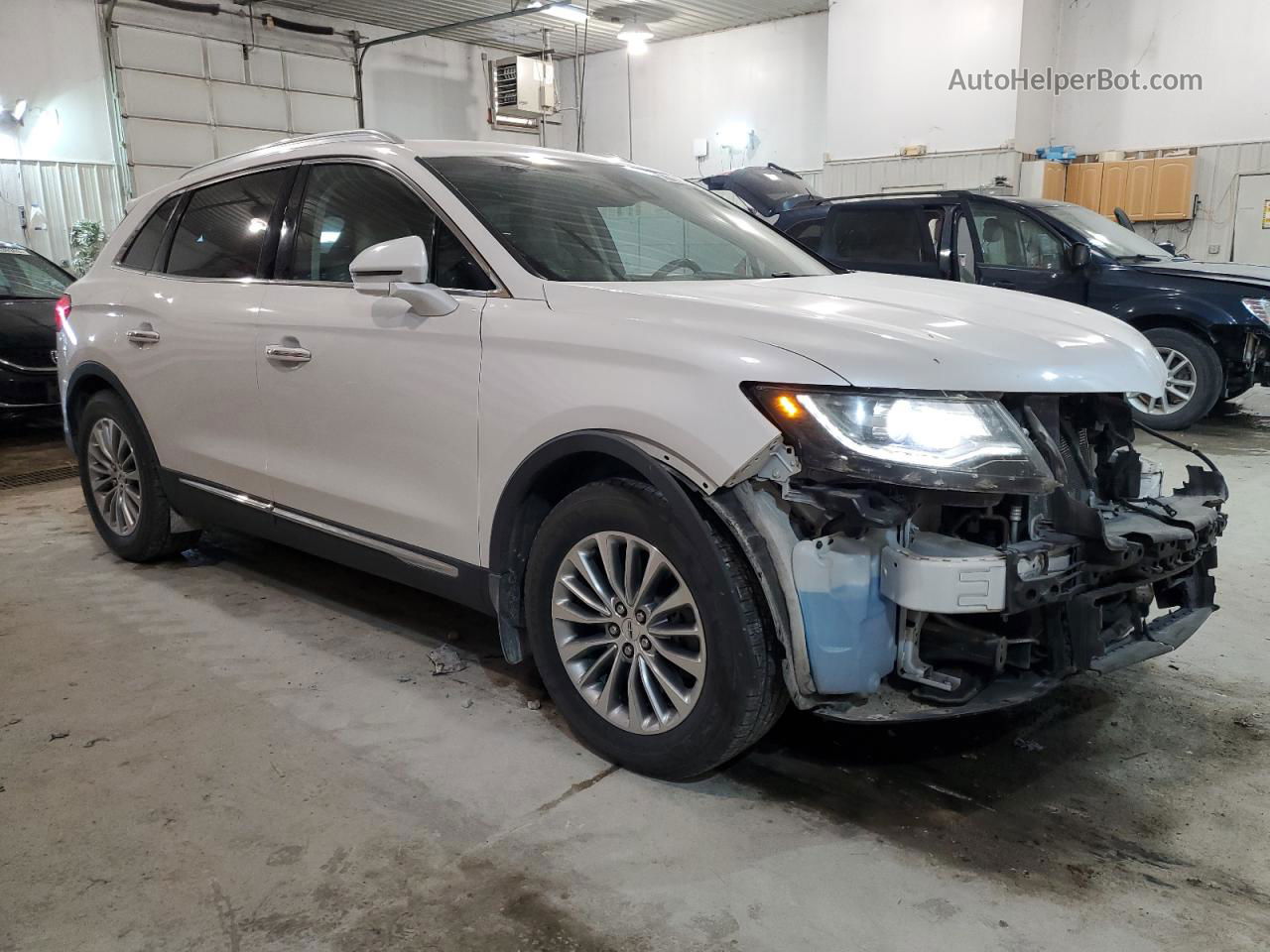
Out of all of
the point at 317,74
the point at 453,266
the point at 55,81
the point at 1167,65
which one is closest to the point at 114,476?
the point at 453,266

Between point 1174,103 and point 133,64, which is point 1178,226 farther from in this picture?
point 133,64

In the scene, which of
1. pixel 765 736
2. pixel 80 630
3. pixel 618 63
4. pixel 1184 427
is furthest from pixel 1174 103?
pixel 80 630

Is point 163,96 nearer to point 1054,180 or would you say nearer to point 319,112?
point 319,112

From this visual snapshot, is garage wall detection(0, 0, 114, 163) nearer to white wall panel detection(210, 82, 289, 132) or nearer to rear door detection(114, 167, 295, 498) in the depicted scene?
white wall panel detection(210, 82, 289, 132)

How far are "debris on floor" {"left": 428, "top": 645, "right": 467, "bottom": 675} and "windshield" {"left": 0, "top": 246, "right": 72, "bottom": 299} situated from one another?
613 cm

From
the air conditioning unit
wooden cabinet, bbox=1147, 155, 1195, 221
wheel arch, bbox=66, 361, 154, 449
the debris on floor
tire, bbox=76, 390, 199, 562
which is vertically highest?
the air conditioning unit

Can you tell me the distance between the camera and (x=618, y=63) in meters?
17.3

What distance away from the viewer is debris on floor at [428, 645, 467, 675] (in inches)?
127

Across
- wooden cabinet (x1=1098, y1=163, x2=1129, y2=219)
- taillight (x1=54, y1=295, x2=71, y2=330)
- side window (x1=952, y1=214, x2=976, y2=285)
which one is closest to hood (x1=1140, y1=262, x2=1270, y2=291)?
side window (x1=952, y1=214, x2=976, y2=285)

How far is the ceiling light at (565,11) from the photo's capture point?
13961mm

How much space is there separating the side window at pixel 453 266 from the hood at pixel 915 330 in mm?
251

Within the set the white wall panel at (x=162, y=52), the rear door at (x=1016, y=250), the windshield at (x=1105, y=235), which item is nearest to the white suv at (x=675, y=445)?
the rear door at (x=1016, y=250)

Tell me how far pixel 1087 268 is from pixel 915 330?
237 inches

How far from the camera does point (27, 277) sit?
26.0 ft
